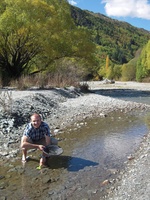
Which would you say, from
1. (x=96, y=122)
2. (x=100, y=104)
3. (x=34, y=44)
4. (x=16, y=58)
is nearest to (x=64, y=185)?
(x=96, y=122)

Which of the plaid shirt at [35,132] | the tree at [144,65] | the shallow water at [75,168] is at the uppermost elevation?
the tree at [144,65]

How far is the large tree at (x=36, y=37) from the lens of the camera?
2636cm

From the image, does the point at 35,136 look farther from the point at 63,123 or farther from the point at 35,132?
the point at 63,123

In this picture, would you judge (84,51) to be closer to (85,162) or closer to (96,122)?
(96,122)

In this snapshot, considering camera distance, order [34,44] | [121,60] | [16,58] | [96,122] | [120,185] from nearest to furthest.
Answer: [120,185] → [96,122] → [34,44] → [16,58] → [121,60]

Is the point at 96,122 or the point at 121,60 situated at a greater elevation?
the point at 121,60

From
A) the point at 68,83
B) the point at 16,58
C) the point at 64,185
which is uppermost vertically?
the point at 16,58

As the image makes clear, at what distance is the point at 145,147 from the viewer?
32.2 feet

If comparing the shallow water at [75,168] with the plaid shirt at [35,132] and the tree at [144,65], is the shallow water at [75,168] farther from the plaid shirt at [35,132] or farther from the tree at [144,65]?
the tree at [144,65]

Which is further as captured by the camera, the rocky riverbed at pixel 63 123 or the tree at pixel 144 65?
the tree at pixel 144 65

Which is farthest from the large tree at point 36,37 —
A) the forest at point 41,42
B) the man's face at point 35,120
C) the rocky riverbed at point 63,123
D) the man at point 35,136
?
the man's face at point 35,120

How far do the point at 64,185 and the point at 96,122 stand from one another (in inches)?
313

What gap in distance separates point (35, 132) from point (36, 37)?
831 inches

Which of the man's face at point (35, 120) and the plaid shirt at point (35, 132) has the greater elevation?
the man's face at point (35, 120)
